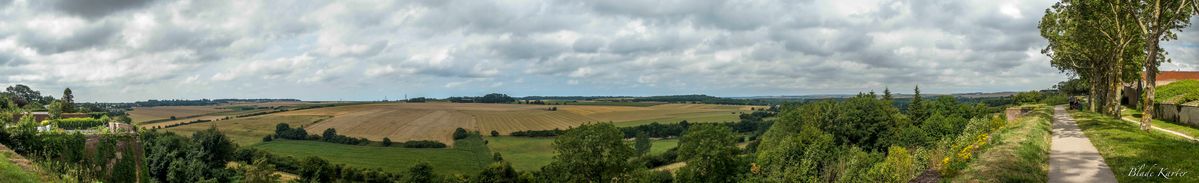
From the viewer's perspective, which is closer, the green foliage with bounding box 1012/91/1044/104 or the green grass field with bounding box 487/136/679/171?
the green grass field with bounding box 487/136/679/171

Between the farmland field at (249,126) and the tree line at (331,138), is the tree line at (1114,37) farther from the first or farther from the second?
the farmland field at (249,126)

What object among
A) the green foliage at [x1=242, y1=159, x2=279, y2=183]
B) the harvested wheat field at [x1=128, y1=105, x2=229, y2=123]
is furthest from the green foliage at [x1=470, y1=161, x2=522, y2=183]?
the harvested wheat field at [x1=128, y1=105, x2=229, y2=123]

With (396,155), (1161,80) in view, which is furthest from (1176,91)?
(396,155)

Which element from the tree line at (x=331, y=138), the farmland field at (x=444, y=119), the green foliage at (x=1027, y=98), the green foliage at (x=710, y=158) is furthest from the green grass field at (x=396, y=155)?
the green foliage at (x=1027, y=98)

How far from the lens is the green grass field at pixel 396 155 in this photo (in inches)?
2630

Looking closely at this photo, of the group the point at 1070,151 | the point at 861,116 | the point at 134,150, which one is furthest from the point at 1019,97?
the point at 134,150

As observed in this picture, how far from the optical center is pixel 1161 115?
32.2m

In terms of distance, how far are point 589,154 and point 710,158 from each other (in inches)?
471

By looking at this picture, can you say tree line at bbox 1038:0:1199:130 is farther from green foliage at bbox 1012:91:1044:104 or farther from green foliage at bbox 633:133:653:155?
green foliage at bbox 633:133:653:155

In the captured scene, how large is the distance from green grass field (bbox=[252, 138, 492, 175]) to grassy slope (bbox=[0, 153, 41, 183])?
163 feet

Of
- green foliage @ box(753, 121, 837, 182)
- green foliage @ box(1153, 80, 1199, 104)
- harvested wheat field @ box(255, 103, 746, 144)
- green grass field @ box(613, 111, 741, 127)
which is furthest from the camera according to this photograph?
green grass field @ box(613, 111, 741, 127)

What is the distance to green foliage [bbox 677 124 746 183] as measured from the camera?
48000 mm

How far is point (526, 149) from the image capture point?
77438 mm

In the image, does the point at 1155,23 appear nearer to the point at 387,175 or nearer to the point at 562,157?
the point at 562,157
